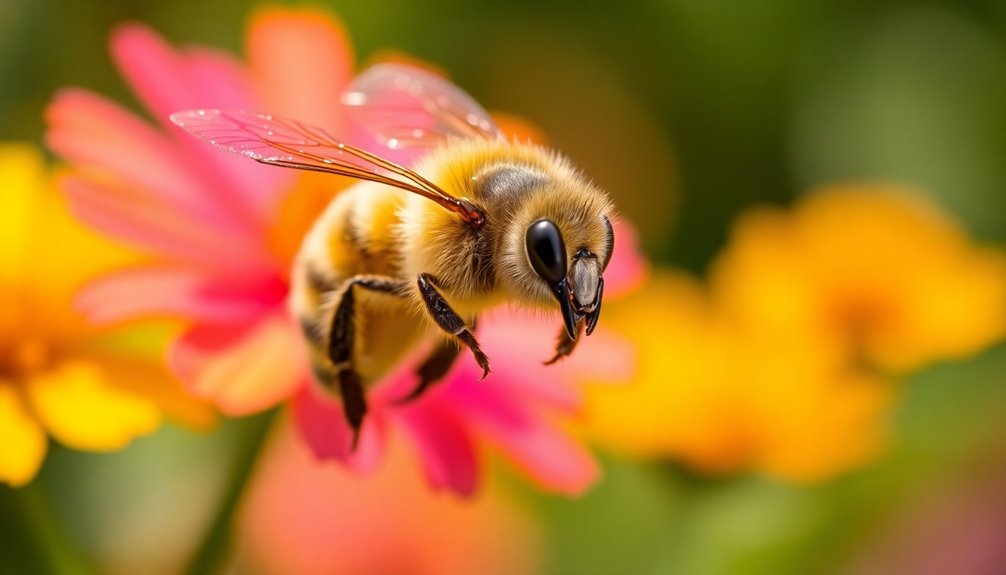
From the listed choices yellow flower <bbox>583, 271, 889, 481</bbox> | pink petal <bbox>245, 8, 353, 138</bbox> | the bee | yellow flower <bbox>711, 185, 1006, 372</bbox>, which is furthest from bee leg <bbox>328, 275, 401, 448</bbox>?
yellow flower <bbox>711, 185, 1006, 372</bbox>

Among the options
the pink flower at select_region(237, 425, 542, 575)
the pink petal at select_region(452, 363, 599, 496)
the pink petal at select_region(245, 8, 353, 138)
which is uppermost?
the pink petal at select_region(245, 8, 353, 138)

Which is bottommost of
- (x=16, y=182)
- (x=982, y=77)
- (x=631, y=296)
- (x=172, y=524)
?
(x=172, y=524)

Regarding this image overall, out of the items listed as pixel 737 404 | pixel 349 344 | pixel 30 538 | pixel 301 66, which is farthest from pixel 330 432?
pixel 737 404

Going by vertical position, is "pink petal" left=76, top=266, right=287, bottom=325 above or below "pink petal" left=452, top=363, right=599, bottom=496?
above

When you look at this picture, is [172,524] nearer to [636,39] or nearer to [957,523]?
[957,523]

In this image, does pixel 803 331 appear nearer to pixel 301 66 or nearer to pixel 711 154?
pixel 711 154

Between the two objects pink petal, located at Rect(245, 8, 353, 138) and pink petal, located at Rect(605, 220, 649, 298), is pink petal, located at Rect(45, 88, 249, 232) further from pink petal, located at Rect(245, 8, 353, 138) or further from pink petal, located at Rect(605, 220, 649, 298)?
pink petal, located at Rect(605, 220, 649, 298)

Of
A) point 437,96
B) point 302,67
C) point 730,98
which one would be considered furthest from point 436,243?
point 730,98

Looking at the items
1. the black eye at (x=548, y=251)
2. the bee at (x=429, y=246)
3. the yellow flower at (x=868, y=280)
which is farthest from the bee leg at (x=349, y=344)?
the yellow flower at (x=868, y=280)
